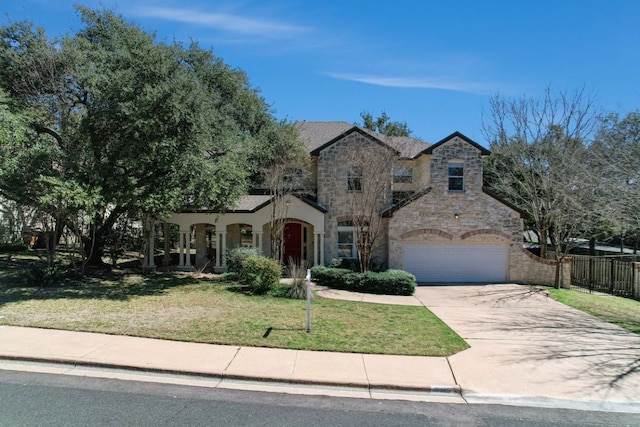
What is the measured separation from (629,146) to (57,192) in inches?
671

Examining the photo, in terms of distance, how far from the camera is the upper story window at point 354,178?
62.8ft

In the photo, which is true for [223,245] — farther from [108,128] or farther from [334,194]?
[108,128]

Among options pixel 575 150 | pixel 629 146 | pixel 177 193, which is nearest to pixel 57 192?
pixel 177 193

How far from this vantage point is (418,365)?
24.1ft

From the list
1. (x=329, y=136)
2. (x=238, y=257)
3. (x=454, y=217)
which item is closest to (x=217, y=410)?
(x=238, y=257)

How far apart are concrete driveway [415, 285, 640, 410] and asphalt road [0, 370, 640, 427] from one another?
53 centimetres

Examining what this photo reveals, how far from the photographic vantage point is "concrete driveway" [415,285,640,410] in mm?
6449

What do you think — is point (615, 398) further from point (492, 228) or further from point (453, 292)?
point (492, 228)

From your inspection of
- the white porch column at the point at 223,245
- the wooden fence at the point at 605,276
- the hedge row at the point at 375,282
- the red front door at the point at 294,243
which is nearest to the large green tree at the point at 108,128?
the white porch column at the point at 223,245

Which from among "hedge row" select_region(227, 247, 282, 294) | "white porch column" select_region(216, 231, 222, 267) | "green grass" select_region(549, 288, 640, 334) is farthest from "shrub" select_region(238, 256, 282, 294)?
"green grass" select_region(549, 288, 640, 334)

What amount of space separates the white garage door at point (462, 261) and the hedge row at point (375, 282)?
141 inches

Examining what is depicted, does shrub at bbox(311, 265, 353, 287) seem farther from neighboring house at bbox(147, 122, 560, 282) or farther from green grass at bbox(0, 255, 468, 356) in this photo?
green grass at bbox(0, 255, 468, 356)

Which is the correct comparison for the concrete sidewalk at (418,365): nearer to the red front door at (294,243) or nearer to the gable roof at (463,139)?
the gable roof at (463,139)

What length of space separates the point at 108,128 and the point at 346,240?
11.4m
